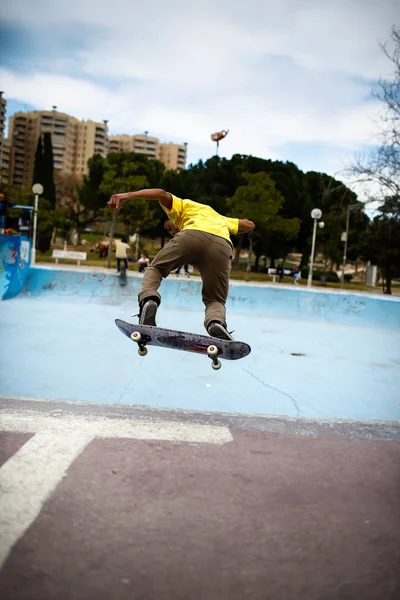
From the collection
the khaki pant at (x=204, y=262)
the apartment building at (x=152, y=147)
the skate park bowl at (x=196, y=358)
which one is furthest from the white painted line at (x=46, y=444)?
the apartment building at (x=152, y=147)

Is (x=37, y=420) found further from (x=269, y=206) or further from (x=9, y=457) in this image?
(x=269, y=206)

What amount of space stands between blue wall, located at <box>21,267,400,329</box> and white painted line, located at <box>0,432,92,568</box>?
13673 mm

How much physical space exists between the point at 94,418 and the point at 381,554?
2.21m

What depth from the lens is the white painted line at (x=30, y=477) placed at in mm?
2230

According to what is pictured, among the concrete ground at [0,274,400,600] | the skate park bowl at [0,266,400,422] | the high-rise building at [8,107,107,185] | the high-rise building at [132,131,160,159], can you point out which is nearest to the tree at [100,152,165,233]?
the skate park bowl at [0,266,400,422]

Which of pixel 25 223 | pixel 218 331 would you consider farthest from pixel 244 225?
pixel 25 223

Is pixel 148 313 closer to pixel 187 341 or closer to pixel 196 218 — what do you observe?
pixel 187 341

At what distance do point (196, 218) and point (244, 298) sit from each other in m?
14.3

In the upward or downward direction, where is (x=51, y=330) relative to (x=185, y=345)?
downward

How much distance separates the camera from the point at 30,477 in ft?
8.80

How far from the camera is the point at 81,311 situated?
14641 millimetres

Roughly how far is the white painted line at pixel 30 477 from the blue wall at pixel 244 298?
13.7 m

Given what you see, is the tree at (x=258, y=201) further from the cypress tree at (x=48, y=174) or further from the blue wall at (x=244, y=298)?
the cypress tree at (x=48, y=174)

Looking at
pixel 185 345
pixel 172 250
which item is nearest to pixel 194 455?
pixel 185 345
